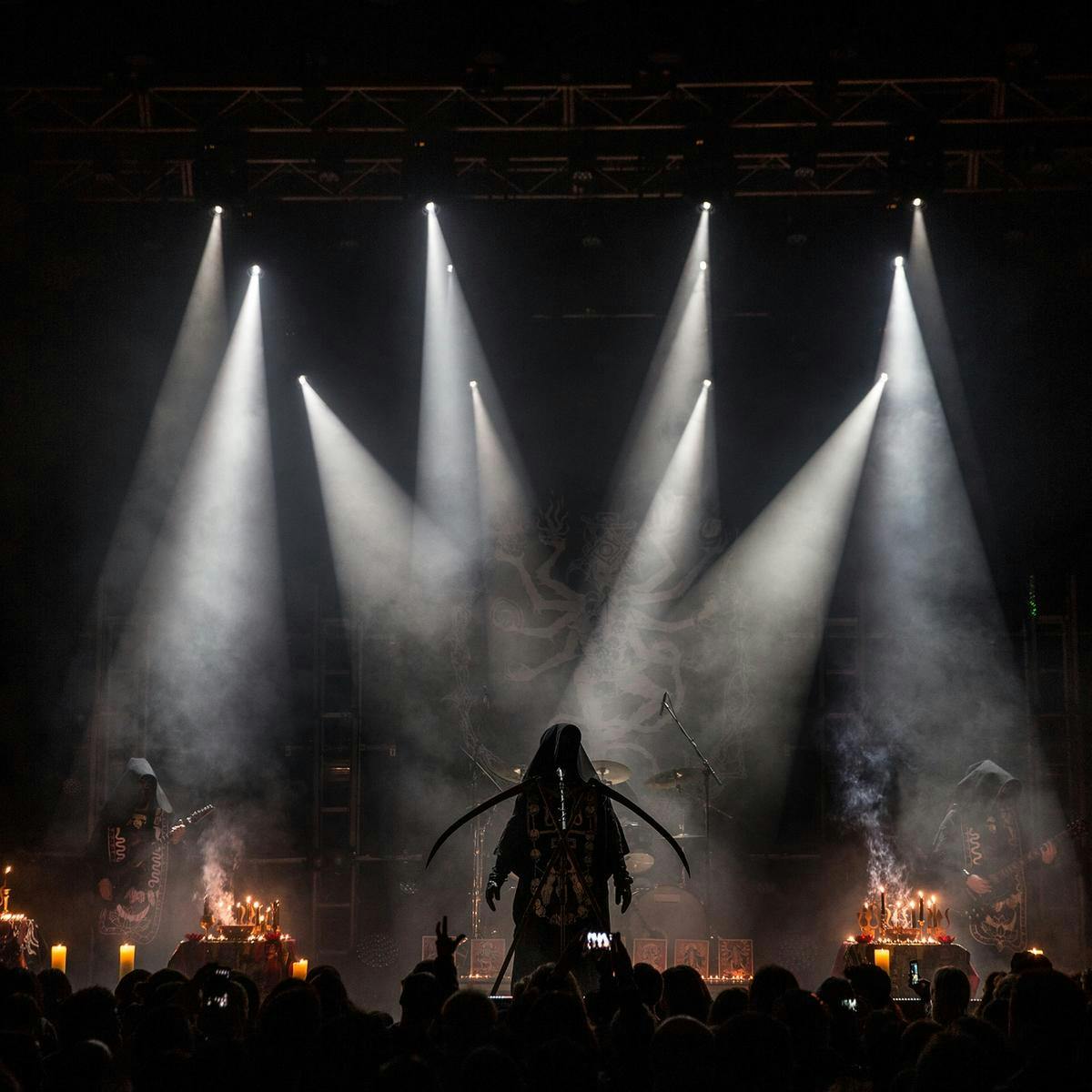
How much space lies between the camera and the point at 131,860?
11.3 m

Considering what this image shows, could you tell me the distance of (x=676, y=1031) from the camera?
3277 mm

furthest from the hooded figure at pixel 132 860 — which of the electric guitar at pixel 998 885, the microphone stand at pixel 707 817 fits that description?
the electric guitar at pixel 998 885

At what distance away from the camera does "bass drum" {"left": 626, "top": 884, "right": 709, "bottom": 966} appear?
11.7m

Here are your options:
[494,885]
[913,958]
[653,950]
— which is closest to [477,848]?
[653,950]

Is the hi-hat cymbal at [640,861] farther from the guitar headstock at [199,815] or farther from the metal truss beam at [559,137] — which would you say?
the metal truss beam at [559,137]

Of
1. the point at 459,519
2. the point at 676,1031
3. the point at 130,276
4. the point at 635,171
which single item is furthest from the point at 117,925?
the point at 676,1031

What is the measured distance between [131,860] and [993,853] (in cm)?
759

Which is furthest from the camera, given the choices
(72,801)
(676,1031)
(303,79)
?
(72,801)

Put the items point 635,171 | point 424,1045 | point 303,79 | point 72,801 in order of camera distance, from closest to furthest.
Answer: point 424,1045 → point 303,79 → point 635,171 → point 72,801

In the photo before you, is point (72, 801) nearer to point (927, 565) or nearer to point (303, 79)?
point (303, 79)

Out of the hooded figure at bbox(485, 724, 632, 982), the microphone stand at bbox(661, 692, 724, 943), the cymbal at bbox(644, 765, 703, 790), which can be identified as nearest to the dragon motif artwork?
the microphone stand at bbox(661, 692, 724, 943)

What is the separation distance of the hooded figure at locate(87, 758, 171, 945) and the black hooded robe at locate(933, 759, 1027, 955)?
702cm

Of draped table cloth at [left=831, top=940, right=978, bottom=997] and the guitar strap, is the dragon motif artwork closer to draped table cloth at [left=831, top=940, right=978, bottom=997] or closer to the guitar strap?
the guitar strap

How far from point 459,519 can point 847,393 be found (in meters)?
4.38
